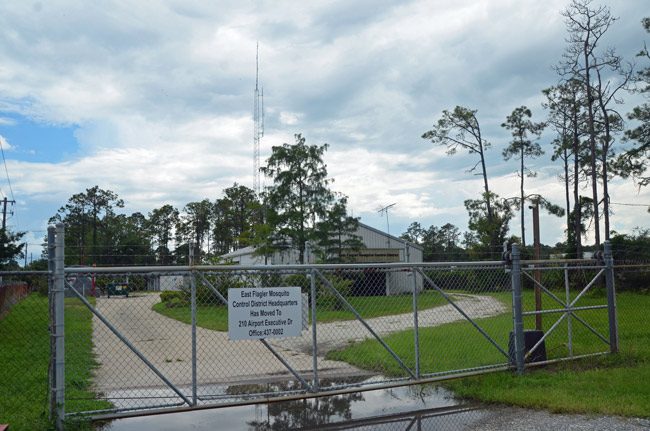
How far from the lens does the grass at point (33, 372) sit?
6.82 m

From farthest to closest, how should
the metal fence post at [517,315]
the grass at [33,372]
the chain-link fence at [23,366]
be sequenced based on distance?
the metal fence post at [517,315] < the grass at [33,372] < the chain-link fence at [23,366]

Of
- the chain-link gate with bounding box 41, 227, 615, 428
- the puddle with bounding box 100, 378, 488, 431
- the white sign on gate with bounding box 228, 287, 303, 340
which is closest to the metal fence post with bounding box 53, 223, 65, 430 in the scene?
the chain-link gate with bounding box 41, 227, 615, 428

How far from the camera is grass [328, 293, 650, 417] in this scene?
750 cm

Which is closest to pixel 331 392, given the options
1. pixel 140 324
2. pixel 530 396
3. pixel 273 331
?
pixel 273 331

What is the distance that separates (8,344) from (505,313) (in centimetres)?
1297

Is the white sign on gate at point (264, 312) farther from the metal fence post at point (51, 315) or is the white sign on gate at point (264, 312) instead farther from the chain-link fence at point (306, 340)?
the metal fence post at point (51, 315)

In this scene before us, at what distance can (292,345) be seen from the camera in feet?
49.1

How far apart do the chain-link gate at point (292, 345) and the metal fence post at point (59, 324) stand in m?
0.01

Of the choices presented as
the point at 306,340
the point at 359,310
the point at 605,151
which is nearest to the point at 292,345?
the point at 306,340

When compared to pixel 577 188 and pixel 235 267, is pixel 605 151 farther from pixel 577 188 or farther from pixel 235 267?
pixel 235 267

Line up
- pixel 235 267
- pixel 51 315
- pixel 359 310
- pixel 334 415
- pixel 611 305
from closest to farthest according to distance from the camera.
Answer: pixel 51 315
pixel 235 267
pixel 334 415
pixel 611 305
pixel 359 310

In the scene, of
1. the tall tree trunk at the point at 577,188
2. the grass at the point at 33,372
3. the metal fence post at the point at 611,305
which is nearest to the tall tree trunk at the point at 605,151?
the tall tree trunk at the point at 577,188

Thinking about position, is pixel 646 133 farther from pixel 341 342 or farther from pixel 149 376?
pixel 149 376

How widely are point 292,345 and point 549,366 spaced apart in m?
6.97
